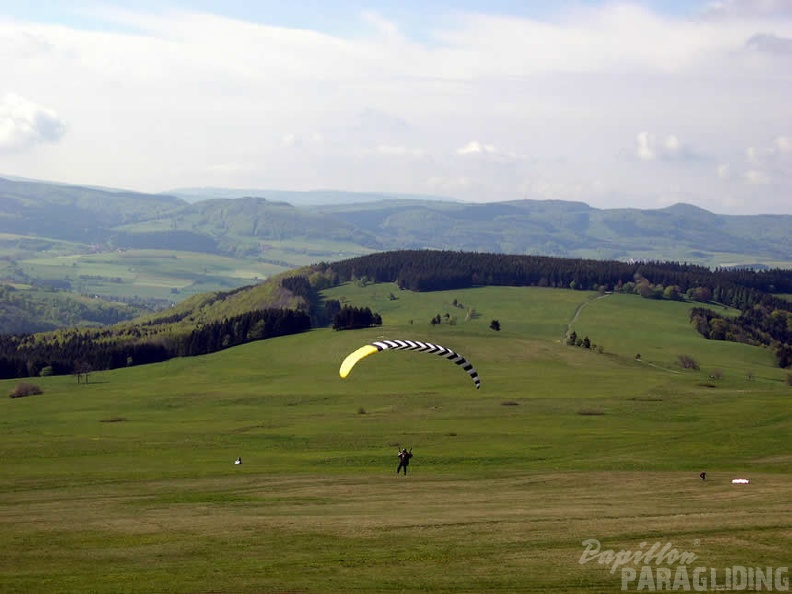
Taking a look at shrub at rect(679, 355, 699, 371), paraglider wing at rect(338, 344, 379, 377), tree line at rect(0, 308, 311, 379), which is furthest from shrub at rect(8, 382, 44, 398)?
shrub at rect(679, 355, 699, 371)

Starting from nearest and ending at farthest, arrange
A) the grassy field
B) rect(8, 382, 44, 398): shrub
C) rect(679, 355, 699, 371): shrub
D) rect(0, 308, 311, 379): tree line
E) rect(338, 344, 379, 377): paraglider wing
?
the grassy field → rect(338, 344, 379, 377): paraglider wing → rect(8, 382, 44, 398): shrub → rect(679, 355, 699, 371): shrub → rect(0, 308, 311, 379): tree line

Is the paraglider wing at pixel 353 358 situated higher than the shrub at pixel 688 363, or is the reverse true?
the paraglider wing at pixel 353 358

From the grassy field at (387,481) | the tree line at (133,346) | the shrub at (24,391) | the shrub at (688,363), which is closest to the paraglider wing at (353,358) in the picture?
the grassy field at (387,481)

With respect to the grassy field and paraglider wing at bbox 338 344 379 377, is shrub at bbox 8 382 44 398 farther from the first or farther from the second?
paraglider wing at bbox 338 344 379 377

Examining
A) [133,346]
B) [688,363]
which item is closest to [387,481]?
[688,363]

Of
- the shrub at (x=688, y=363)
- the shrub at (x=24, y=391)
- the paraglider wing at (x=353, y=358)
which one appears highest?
the paraglider wing at (x=353, y=358)

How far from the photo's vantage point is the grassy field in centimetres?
2659

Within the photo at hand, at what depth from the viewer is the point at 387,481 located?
45.8 meters

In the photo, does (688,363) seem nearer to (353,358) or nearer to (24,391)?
(24,391)

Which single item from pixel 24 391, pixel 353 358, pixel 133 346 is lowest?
pixel 24 391

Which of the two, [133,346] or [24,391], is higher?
[133,346]

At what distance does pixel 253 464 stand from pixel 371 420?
2607 centimetres

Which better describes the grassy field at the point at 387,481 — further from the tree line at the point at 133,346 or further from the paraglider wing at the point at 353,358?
the tree line at the point at 133,346

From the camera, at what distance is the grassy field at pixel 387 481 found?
87.2 ft
